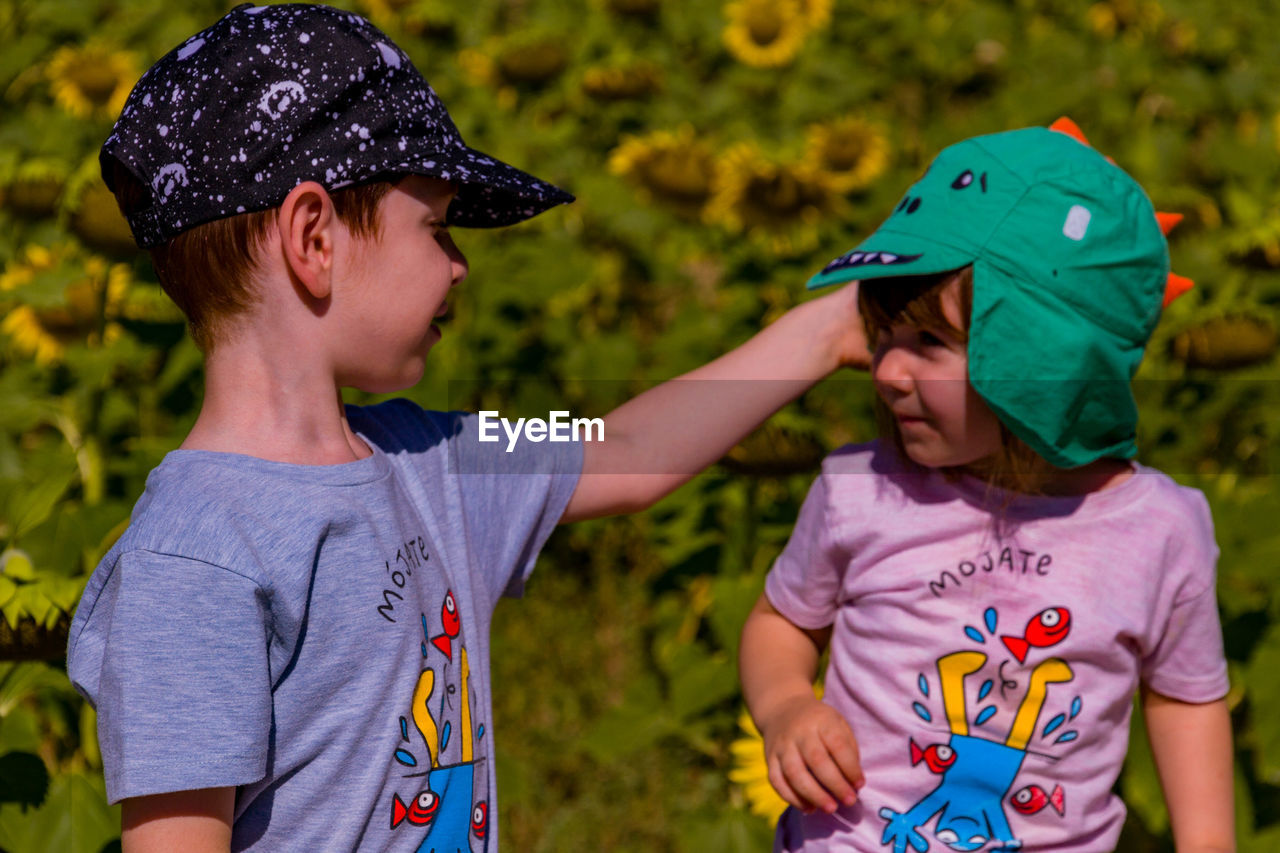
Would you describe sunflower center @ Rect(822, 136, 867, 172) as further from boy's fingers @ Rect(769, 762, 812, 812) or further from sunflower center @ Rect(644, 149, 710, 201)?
boy's fingers @ Rect(769, 762, 812, 812)

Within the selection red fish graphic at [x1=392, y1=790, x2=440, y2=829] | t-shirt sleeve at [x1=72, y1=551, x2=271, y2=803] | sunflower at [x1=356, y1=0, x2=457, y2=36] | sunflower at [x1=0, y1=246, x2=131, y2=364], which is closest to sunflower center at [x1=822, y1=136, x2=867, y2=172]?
sunflower at [x1=356, y1=0, x2=457, y2=36]

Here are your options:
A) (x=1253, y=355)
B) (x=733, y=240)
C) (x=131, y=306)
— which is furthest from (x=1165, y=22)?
(x=131, y=306)

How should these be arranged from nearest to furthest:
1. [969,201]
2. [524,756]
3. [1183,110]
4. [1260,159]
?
[969,201] < [524,756] < [1260,159] < [1183,110]

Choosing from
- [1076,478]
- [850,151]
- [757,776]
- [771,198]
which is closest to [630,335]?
[771,198]

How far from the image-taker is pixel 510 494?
119 centimetres

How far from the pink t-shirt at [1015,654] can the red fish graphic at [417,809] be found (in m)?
0.38

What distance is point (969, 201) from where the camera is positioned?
107cm

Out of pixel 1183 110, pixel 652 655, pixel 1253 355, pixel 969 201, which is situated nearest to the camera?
pixel 969 201

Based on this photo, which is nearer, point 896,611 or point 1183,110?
→ point 896,611

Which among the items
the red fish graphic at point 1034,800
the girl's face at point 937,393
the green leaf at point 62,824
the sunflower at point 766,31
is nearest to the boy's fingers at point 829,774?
the red fish graphic at point 1034,800

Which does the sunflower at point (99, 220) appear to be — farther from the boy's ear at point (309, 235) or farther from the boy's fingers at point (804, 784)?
the boy's fingers at point (804, 784)

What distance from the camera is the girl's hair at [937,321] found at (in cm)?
109

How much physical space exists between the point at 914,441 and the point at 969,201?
0.22 metres

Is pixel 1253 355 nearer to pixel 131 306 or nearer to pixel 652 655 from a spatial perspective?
pixel 652 655
